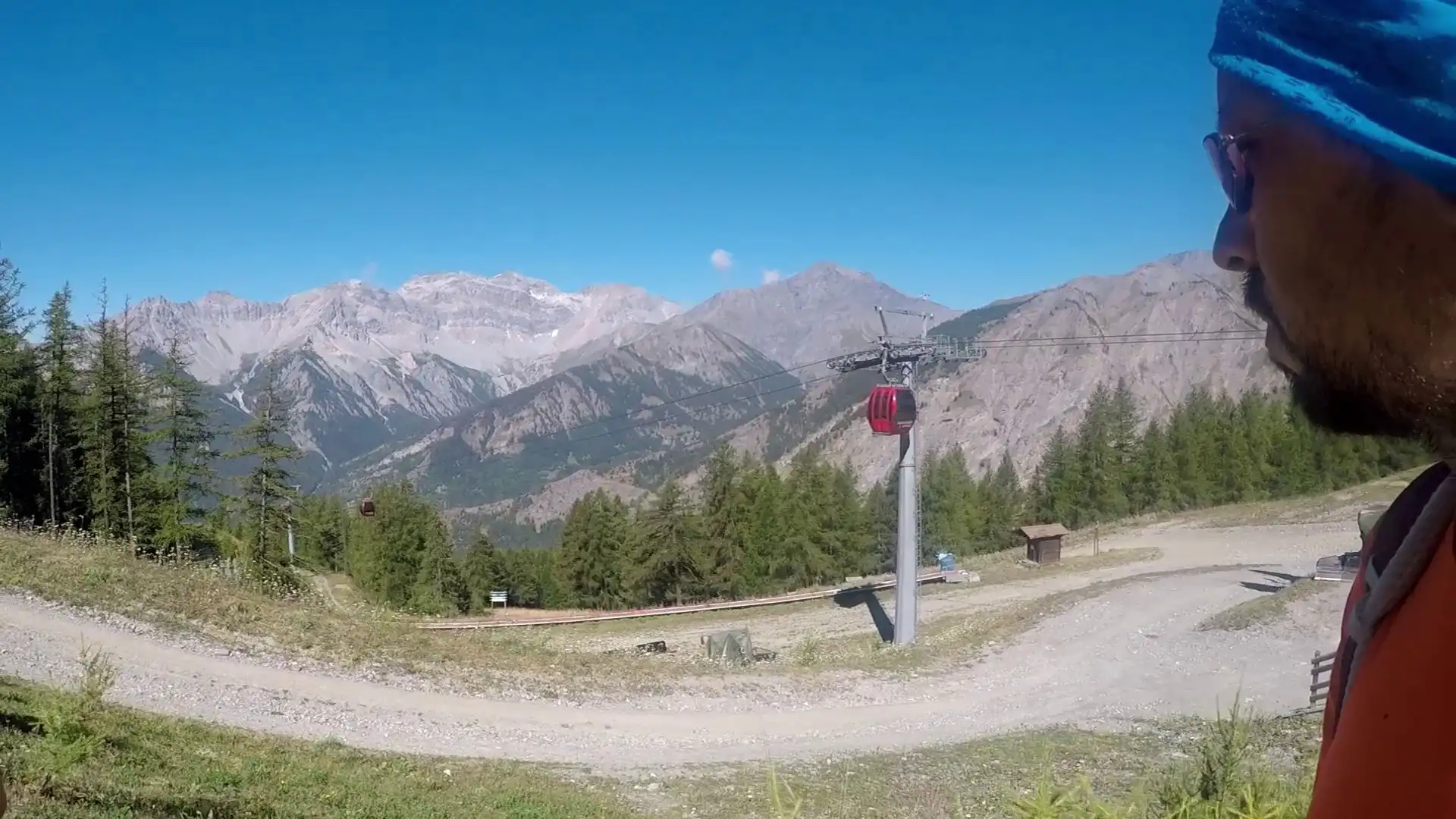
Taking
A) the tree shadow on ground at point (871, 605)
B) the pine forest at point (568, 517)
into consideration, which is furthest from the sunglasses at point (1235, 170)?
the pine forest at point (568, 517)

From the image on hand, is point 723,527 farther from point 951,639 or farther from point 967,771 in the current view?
point 967,771

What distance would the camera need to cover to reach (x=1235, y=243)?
31.0 inches

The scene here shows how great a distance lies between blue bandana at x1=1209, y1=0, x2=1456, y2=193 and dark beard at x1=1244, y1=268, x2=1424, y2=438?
17 cm

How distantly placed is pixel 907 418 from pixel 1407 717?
16845 mm

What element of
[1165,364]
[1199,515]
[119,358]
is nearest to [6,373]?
[119,358]

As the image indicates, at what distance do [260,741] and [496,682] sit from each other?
3.83 meters

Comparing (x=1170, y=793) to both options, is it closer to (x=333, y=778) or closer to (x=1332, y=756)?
(x=1332, y=756)

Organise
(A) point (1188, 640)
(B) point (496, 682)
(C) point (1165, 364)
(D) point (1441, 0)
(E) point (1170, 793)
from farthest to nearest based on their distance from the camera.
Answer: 1. (C) point (1165, 364)
2. (A) point (1188, 640)
3. (B) point (496, 682)
4. (E) point (1170, 793)
5. (D) point (1441, 0)

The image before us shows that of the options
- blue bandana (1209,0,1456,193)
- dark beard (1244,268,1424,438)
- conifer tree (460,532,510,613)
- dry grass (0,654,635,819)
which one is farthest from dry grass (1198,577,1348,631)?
conifer tree (460,532,510,613)

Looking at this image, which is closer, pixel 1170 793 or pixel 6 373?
pixel 1170 793

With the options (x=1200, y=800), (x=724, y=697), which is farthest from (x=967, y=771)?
(x=1200, y=800)

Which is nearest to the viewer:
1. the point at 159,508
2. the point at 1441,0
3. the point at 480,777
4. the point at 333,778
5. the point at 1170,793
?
the point at 1441,0

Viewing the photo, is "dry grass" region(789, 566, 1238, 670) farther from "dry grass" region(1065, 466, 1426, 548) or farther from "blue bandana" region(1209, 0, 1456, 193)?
"blue bandana" region(1209, 0, 1456, 193)

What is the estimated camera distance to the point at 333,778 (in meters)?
8.33
